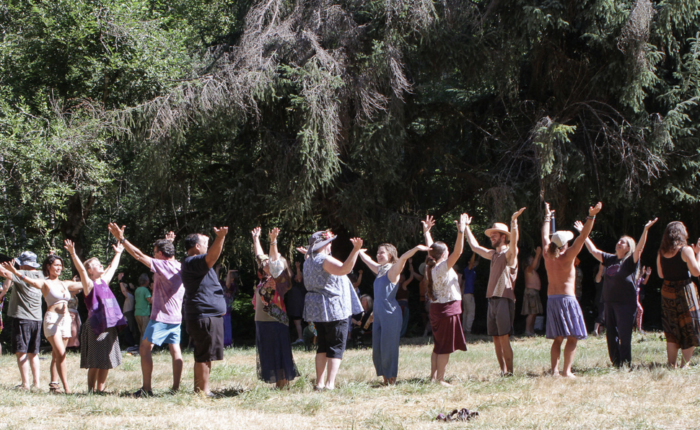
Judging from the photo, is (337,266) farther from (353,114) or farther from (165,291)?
(353,114)

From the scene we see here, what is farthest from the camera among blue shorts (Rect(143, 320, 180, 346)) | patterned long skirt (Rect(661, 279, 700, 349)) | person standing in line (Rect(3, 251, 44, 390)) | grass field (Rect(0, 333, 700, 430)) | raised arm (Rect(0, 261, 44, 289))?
person standing in line (Rect(3, 251, 44, 390))

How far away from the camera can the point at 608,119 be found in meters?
12.4

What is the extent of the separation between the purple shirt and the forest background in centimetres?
515

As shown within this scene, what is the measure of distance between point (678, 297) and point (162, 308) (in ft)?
18.4

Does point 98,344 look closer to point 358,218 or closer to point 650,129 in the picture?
point 358,218

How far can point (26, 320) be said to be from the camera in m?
7.96

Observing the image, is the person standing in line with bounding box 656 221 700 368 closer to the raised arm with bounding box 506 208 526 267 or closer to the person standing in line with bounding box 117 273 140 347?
the raised arm with bounding box 506 208 526 267

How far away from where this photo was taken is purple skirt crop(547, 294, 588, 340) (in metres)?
6.82

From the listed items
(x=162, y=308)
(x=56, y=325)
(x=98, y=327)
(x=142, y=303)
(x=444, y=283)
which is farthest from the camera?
(x=142, y=303)

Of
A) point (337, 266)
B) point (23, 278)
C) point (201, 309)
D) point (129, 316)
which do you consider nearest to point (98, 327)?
point (23, 278)

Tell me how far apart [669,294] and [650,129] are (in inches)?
205

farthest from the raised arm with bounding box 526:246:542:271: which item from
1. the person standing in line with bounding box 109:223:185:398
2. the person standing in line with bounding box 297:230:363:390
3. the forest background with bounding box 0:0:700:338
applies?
the person standing in line with bounding box 109:223:185:398

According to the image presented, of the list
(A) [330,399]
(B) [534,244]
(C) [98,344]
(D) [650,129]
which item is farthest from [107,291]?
(D) [650,129]

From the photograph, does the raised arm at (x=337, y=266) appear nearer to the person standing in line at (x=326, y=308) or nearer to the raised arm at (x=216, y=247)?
the person standing in line at (x=326, y=308)
